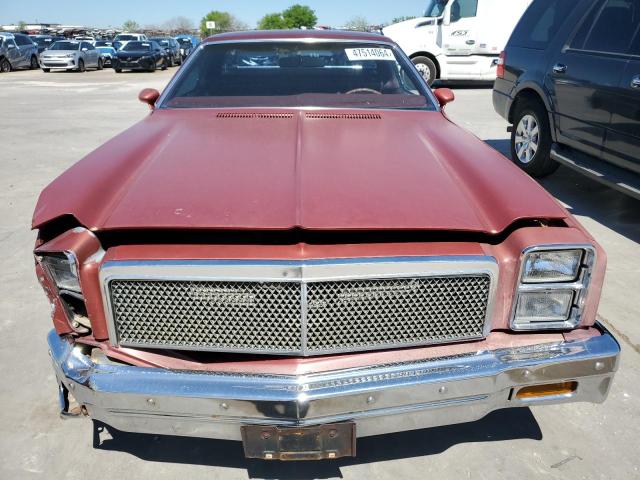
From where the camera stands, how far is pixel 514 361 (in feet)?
6.10

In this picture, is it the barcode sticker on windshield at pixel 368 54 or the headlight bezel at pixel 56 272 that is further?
the barcode sticker on windshield at pixel 368 54

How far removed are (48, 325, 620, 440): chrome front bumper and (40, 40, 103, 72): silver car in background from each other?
2510 centimetres

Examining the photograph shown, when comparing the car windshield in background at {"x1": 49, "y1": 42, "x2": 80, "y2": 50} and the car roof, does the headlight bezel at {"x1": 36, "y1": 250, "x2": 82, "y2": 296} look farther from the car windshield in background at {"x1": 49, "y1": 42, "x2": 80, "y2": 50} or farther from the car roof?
the car windshield in background at {"x1": 49, "y1": 42, "x2": 80, "y2": 50}

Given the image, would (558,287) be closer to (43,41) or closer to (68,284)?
(68,284)

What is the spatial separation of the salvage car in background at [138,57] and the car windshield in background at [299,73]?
2225cm

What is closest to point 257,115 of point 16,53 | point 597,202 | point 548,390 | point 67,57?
point 548,390

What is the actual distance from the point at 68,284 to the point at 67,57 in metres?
25.0

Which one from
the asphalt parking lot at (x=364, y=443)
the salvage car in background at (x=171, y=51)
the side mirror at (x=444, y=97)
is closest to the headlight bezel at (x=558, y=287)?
the asphalt parking lot at (x=364, y=443)

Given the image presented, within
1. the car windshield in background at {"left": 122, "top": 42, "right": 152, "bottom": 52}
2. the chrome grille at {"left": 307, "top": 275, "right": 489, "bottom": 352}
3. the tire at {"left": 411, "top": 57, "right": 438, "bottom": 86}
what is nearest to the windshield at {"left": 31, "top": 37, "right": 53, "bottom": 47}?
the car windshield in background at {"left": 122, "top": 42, "right": 152, "bottom": 52}

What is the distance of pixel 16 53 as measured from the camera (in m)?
24.0

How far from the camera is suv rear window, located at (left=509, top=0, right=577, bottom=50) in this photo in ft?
18.2

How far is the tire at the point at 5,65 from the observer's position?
75.9ft

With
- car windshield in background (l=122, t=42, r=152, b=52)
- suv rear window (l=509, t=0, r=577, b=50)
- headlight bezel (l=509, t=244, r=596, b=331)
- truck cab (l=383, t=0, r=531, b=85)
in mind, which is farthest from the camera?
car windshield in background (l=122, t=42, r=152, b=52)

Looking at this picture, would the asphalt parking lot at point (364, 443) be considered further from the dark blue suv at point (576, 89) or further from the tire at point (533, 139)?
the tire at point (533, 139)
